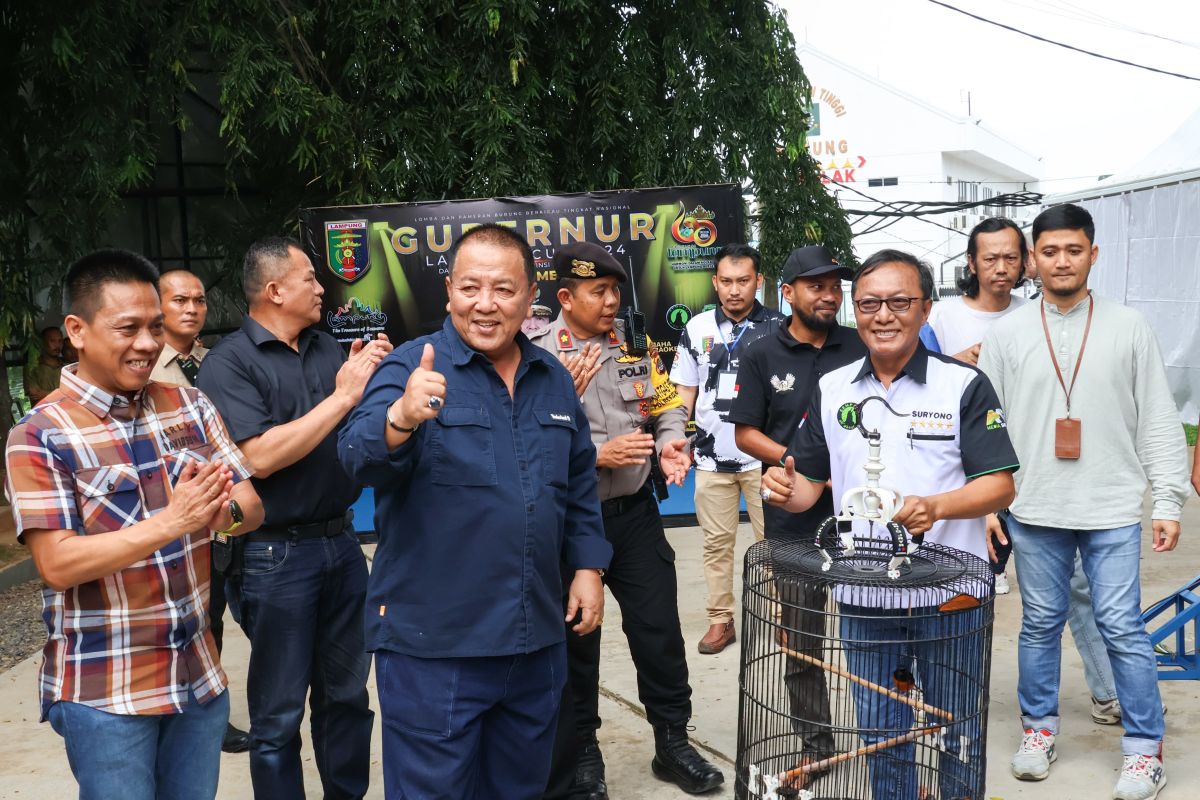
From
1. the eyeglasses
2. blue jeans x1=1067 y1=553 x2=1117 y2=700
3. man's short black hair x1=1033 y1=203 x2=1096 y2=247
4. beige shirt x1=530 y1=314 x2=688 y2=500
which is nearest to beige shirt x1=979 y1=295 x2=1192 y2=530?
man's short black hair x1=1033 y1=203 x2=1096 y2=247

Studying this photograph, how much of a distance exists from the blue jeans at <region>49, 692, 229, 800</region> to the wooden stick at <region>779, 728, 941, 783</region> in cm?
149

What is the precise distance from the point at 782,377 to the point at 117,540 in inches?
107

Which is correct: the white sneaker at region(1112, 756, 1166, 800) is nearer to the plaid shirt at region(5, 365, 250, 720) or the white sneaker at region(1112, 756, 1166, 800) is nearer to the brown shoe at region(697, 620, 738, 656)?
the brown shoe at region(697, 620, 738, 656)

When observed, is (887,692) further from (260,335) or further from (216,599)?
(216,599)

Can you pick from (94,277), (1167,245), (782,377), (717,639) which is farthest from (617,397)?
(1167,245)

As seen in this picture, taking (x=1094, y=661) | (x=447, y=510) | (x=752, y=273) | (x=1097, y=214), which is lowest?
(x=1094, y=661)

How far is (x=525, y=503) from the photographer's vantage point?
2729 millimetres

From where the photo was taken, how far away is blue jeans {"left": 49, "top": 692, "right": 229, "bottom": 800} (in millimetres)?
2451

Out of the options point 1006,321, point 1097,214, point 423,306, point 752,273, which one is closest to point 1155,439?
point 1006,321

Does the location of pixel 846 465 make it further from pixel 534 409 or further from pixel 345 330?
pixel 345 330

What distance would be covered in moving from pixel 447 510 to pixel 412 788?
705mm

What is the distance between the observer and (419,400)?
239cm

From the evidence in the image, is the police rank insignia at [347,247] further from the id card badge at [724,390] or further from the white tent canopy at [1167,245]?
the white tent canopy at [1167,245]

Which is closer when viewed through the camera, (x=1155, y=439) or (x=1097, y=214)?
(x=1155, y=439)
